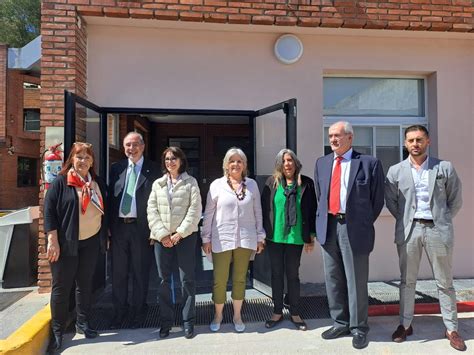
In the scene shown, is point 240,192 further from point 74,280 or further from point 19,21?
point 19,21

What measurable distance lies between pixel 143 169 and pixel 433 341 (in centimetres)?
331

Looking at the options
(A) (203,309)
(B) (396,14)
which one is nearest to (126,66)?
(A) (203,309)

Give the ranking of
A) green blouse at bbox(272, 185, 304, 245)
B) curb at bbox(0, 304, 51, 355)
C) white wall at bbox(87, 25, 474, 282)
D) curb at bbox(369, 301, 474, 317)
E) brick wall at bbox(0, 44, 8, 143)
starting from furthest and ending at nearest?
1. brick wall at bbox(0, 44, 8, 143)
2. white wall at bbox(87, 25, 474, 282)
3. curb at bbox(369, 301, 474, 317)
4. green blouse at bbox(272, 185, 304, 245)
5. curb at bbox(0, 304, 51, 355)

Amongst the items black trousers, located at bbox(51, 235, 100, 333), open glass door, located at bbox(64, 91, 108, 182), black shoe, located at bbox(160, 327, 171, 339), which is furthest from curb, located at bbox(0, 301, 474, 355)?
open glass door, located at bbox(64, 91, 108, 182)

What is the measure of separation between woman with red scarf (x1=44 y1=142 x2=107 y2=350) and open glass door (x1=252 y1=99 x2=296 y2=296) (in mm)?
2054

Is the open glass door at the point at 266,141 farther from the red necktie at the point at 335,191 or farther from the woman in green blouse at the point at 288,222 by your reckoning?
the red necktie at the point at 335,191

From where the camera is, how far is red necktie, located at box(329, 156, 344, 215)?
135 inches

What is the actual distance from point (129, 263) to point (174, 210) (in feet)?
2.96

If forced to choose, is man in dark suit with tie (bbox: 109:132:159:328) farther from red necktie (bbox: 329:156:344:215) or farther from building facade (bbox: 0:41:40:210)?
building facade (bbox: 0:41:40:210)

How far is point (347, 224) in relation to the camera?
336 centimetres


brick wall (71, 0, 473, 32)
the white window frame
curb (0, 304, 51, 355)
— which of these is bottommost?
curb (0, 304, 51, 355)

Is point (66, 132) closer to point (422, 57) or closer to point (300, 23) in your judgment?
point (300, 23)

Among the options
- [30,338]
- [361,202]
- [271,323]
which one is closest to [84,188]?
[30,338]

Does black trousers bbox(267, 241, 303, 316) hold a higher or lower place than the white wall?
lower
